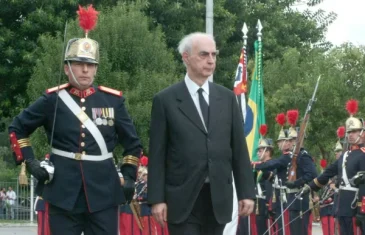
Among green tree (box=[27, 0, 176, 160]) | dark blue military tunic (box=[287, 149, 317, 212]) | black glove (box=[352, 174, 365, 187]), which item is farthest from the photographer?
green tree (box=[27, 0, 176, 160])

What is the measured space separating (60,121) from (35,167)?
1.40 ft

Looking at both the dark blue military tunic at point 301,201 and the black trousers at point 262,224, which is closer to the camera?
the dark blue military tunic at point 301,201

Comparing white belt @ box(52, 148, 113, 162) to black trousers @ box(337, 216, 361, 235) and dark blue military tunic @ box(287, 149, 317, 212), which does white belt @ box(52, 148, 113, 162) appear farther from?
dark blue military tunic @ box(287, 149, 317, 212)

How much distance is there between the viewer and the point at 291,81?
3762 centimetres

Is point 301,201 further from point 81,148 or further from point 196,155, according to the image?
point 196,155

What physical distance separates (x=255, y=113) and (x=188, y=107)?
1389 centimetres

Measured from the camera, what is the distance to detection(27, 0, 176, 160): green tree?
2469 cm

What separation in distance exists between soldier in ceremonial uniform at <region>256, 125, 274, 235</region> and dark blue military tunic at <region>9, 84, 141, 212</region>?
11.0 meters

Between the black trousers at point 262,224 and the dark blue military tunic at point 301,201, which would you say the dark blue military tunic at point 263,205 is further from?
the dark blue military tunic at point 301,201

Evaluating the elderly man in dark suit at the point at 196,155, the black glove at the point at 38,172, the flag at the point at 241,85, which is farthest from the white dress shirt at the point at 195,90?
the flag at the point at 241,85

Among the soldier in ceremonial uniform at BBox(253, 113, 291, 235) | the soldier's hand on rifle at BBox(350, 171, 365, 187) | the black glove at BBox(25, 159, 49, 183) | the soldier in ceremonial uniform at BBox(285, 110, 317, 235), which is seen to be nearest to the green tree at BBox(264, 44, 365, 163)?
the soldier in ceremonial uniform at BBox(253, 113, 291, 235)

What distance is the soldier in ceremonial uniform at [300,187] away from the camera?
59.6 feet

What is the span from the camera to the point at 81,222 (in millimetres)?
8859

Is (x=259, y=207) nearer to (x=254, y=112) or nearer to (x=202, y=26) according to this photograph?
(x=254, y=112)
